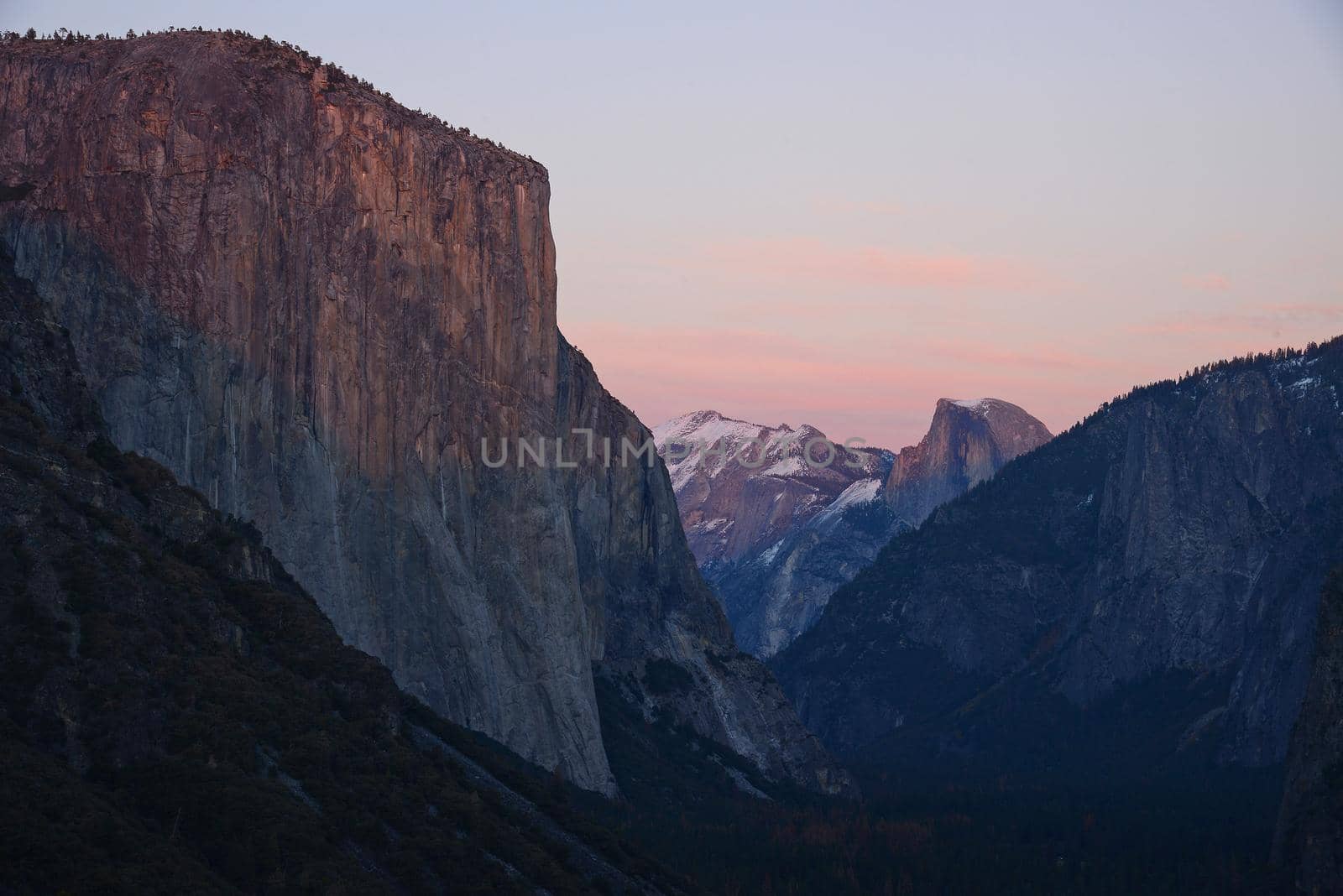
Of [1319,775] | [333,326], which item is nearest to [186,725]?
[333,326]

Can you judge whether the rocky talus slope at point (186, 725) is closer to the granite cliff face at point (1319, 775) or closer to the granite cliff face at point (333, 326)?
the granite cliff face at point (333, 326)

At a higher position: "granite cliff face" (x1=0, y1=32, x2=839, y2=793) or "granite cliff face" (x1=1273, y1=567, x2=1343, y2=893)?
"granite cliff face" (x1=0, y1=32, x2=839, y2=793)

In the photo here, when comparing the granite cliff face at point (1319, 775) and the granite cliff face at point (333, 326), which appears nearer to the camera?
the granite cliff face at point (333, 326)

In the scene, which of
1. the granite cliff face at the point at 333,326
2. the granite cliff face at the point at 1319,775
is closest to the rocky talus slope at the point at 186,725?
the granite cliff face at the point at 333,326

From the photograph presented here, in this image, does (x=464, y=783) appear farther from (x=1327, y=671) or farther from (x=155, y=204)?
(x=1327, y=671)

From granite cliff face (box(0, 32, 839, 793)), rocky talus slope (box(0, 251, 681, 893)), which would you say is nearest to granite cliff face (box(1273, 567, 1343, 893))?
granite cliff face (box(0, 32, 839, 793))

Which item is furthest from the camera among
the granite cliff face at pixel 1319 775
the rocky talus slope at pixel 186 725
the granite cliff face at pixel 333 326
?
the granite cliff face at pixel 1319 775

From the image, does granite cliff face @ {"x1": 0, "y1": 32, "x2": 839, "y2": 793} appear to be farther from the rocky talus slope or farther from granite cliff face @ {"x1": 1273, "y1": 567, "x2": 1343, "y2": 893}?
granite cliff face @ {"x1": 1273, "y1": 567, "x2": 1343, "y2": 893}
